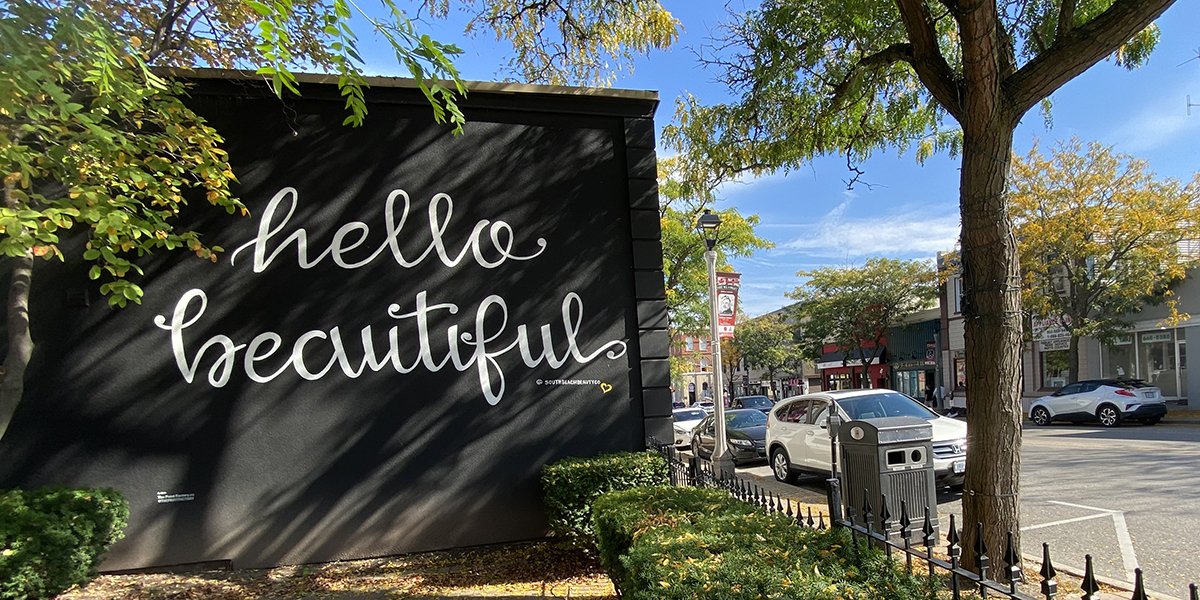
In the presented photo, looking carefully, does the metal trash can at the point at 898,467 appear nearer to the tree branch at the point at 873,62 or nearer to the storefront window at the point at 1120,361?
the tree branch at the point at 873,62

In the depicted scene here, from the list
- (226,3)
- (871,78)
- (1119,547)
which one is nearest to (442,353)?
(226,3)

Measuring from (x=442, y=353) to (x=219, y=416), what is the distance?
2019mm

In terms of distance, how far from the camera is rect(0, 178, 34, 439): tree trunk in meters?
4.76

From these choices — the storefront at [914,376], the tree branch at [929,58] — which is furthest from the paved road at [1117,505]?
the storefront at [914,376]

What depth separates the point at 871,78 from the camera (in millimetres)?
7043

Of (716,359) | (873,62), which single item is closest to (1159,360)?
(716,359)

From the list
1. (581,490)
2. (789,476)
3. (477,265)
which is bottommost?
(789,476)

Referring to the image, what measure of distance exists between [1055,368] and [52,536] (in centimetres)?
3476

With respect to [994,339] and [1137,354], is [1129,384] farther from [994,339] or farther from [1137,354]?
[994,339]

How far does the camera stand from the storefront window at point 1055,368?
28.5 m

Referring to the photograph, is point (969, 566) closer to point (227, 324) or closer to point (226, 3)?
point (227, 324)

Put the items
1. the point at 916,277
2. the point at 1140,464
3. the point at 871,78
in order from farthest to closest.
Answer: the point at 916,277, the point at 1140,464, the point at 871,78

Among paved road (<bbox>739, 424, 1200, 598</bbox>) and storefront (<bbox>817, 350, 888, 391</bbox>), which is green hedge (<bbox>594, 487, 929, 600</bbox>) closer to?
paved road (<bbox>739, 424, 1200, 598</bbox>)

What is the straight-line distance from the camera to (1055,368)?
29.3 m
